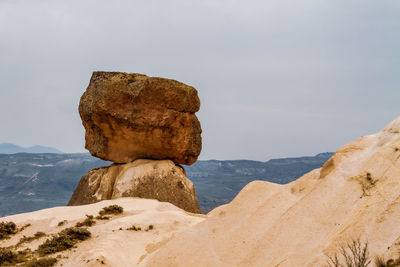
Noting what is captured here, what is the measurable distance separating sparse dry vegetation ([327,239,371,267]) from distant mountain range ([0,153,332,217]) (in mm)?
46323

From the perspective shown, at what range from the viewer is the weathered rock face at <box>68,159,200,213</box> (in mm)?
12672

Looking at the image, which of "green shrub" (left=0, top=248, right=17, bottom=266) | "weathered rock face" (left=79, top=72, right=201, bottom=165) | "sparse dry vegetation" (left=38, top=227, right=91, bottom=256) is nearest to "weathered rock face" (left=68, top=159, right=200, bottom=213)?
"weathered rock face" (left=79, top=72, right=201, bottom=165)

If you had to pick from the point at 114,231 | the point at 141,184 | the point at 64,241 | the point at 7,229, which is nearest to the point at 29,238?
the point at 7,229

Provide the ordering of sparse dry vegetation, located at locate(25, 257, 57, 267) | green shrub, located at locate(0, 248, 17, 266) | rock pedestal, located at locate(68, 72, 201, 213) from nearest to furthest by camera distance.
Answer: sparse dry vegetation, located at locate(25, 257, 57, 267) → green shrub, located at locate(0, 248, 17, 266) → rock pedestal, located at locate(68, 72, 201, 213)

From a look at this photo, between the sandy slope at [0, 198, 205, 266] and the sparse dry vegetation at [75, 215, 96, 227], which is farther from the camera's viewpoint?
the sparse dry vegetation at [75, 215, 96, 227]

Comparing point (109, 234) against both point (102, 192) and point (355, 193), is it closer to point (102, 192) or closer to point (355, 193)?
point (355, 193)

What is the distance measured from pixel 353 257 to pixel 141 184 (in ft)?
30.9

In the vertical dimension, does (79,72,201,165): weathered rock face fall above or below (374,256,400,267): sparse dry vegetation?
above

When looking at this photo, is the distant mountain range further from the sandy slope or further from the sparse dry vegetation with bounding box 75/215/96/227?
the sparse dry vegetation with bounding box 75/215/96/227

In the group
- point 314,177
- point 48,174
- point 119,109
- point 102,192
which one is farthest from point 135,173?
point 48,174

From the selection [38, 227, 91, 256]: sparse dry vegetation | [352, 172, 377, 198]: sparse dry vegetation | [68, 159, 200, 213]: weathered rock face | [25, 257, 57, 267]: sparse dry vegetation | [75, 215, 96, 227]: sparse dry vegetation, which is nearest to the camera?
[352, 172, 377, 198]: sparse dry vegetation

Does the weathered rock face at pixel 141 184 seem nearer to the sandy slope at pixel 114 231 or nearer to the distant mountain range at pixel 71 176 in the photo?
the sandy slope at pixel 114 231

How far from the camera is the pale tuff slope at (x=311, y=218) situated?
454 centimetres

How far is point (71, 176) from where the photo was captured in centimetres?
7519
